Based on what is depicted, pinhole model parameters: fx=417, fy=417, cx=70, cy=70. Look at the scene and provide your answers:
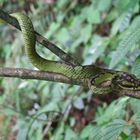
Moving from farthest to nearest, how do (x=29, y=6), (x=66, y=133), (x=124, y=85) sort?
(x=29, y=6) < (x=66, y=133) < (x=124, y=85)

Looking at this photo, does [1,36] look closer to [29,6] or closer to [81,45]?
[29,6]

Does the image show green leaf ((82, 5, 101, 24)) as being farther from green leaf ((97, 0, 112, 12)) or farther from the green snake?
the green snake

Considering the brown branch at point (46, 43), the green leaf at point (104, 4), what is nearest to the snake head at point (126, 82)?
the brown branch at point (46, 43)

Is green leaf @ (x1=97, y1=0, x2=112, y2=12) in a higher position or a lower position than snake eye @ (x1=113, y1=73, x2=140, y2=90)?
higher

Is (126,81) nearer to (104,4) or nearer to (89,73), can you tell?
(89,73)

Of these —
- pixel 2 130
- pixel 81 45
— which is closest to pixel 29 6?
pixel 81 45

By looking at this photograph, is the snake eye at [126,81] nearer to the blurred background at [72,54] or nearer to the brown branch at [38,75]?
the brown branch at [38,75]

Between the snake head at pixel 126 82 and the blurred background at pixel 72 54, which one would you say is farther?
the blurred background at pixel 72 54

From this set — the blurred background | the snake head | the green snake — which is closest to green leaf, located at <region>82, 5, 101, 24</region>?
the blurred background
